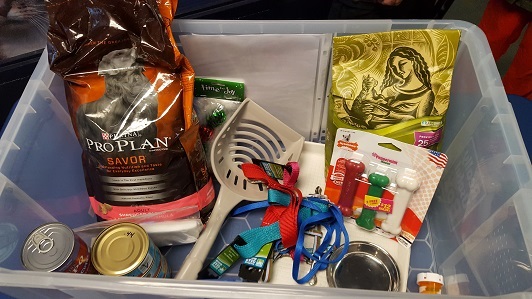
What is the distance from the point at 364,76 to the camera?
2.46 feet

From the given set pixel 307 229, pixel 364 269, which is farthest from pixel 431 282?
pixel 307 229

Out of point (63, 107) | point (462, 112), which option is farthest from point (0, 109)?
point (462, 112)

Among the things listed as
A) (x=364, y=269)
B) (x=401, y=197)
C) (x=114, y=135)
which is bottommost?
(x=364, y=269)

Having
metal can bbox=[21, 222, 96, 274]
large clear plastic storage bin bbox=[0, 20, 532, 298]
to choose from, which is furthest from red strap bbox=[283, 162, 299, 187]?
metal can bbox=[21, 222, 96, 274]

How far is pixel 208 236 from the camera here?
730 mm

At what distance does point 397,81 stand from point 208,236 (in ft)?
1.38

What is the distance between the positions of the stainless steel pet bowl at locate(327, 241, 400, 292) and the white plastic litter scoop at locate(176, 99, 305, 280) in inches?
7.5

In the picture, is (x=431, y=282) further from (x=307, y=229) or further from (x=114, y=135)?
(x=114, y=135)

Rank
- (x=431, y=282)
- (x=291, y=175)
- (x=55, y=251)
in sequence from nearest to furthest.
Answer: (x=55, y=251) < (x=431, y=282) < (x=291, y=175)

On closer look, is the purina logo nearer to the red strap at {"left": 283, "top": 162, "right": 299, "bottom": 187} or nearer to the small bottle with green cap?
the red strap at {"left": 283, "top": 162, "right": 299, "bottom": 187}

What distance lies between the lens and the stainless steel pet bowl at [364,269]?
28.3 inches

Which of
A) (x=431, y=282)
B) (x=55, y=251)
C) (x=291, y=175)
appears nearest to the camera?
(x=55, y=251)

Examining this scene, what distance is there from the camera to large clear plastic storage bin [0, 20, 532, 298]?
504 millimetres

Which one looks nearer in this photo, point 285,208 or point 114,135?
point 114,135
